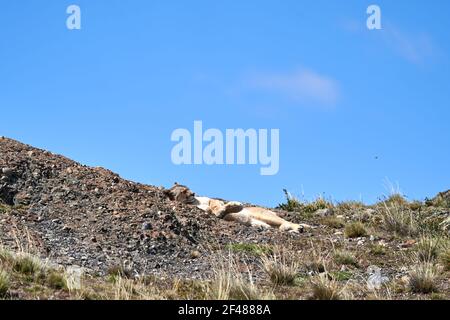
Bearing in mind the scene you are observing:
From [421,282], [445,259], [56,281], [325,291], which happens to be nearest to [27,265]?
[56,281]

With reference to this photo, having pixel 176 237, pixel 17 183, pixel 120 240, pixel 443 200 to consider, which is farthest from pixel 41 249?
pixel 443 200

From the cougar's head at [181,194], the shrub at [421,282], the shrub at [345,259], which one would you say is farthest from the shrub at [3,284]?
the cougar's head at [181,194]

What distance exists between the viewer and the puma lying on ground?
16812mm

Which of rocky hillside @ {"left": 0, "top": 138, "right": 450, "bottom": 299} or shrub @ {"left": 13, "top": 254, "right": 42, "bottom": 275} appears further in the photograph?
shrub @ {"left": 13, "top": 254, "right": 42, "bottom": 275}

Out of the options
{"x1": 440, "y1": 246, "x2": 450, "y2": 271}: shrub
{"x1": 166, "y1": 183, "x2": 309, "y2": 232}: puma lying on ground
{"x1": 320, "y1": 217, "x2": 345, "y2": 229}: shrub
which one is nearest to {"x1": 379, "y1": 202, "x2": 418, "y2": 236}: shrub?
{"x1": 320, "y1": 217, "x2": 345, "y2": 229}: shrub

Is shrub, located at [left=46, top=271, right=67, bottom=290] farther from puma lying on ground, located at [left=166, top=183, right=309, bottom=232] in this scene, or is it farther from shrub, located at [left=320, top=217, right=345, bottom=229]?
shrub, located at [left=320, top=217, right=345, bottom=229]

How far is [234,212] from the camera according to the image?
56.2 ft

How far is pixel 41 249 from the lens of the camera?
1276 cm

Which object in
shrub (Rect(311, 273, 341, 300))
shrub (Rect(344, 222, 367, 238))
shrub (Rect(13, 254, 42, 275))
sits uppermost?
shrub (Rect(344, 222, 367, 238))

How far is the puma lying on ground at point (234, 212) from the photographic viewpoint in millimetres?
16812

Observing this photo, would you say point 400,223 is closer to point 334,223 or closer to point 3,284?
point 334,223
